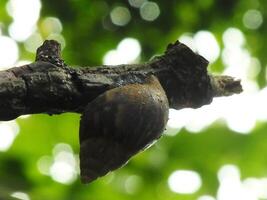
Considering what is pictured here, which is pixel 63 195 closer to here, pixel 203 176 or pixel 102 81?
pixel 203 176

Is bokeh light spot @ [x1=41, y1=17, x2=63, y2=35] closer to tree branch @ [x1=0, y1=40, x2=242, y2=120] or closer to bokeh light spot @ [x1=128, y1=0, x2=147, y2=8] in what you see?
bokeh light spot @ [x1=128, y1=0, x2=147, y2=8]

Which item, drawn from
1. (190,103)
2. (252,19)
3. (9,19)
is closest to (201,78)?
(190,103)

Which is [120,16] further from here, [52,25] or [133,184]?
[133,184]

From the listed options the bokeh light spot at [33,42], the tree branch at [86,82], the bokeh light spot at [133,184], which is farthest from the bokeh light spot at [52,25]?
the tree branch at [86,82]

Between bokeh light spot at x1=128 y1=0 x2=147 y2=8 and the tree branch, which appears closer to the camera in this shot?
the tree branch

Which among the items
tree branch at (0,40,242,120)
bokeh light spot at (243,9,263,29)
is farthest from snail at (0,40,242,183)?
bokeh light spot at (243,9,263,29)

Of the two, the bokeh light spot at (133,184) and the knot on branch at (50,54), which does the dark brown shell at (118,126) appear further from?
the bokeh light spot at (133,184)

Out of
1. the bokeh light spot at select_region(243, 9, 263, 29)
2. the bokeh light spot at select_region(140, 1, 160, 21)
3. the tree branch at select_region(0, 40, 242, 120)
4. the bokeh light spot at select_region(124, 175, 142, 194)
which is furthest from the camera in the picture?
the bokeh light spot at select_region(124, 175, 142, 194)
